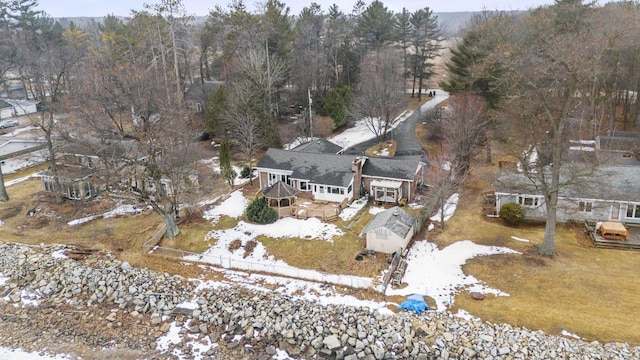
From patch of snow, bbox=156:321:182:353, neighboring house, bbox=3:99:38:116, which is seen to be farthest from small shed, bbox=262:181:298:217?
neighboring house, bbox=3:99:38:116

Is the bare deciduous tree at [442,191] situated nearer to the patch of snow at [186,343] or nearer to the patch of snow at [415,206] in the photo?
the patch of snow at [415,206]

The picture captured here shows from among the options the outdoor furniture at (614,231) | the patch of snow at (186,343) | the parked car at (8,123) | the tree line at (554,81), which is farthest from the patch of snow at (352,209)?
the parked car at (8,123)

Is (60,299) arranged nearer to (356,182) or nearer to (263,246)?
(263,246)

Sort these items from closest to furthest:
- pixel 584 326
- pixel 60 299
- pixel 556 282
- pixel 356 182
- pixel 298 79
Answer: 1. pixel 584 326
2. pixel 556 282
3. pixel 60 299
4. pixel 356 182
5. pixel 298 79

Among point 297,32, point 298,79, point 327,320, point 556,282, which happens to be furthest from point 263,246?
point 297,32

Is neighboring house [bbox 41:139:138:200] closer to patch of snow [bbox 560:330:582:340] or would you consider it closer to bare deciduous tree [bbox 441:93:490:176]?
bare deciduous tree [bbox 441:93:490:176]

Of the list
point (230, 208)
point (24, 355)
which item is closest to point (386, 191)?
point (230, 208)
